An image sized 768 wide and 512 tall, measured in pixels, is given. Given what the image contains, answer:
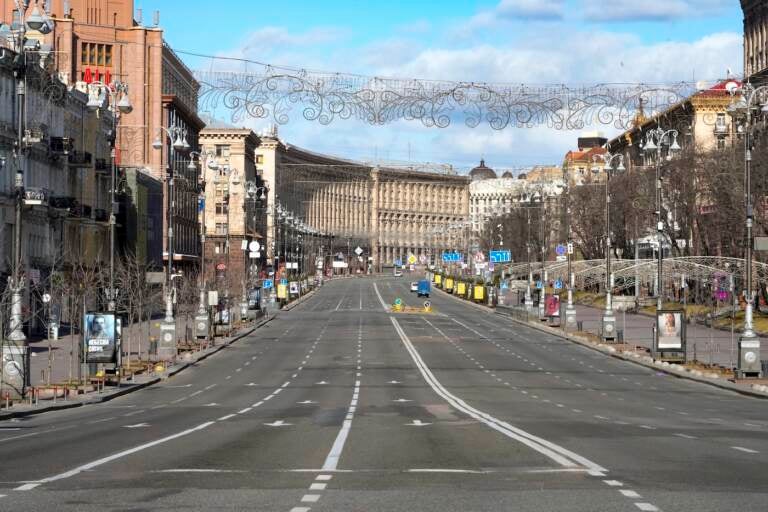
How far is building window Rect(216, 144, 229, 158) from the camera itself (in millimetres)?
189250

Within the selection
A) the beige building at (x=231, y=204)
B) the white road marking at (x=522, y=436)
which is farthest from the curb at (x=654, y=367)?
the beige building at (x=231, y=204)

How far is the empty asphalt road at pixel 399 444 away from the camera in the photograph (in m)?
15.8

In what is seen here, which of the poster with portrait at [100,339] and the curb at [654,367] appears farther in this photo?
the poster with portrait at [100,339]

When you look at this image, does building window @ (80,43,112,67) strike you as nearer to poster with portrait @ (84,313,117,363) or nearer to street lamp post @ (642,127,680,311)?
street lamp post @ (642,127,680,311)

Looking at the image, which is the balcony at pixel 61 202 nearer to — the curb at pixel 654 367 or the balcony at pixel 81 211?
the balcony at pixel 81 211

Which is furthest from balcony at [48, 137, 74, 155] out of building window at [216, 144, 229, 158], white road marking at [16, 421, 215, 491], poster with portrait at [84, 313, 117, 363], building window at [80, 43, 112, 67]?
building window at [216, 144, 229, 158]

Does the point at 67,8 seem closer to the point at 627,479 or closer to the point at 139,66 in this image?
the point at 139,66

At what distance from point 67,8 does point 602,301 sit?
2175 inches

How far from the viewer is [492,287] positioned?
146m

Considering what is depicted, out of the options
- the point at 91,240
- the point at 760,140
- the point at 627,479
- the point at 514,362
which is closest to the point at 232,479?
the point at 627,479

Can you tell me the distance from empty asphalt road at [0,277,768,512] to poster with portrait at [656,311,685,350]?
150cm

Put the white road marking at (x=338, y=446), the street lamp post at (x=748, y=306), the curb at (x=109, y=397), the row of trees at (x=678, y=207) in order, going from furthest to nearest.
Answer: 1. the row of trees at (x=678, y=207)
2. the street lamp post at (x=748, y=306)
3. the curb at (x=109, y=397)
4. the white road marking at (x=338, y=446)

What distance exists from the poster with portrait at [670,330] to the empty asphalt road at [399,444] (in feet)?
4.92

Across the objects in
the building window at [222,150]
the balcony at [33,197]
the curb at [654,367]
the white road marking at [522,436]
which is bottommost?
the curb at [654,367]
